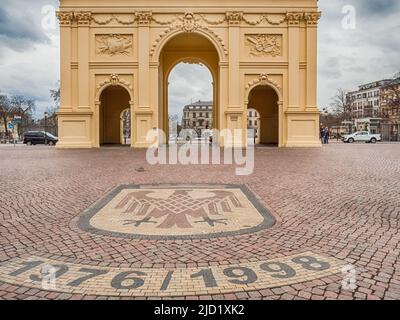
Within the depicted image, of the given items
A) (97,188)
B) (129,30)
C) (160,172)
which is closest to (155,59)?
(129,30)

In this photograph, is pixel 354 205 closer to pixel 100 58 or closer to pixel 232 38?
pixel 232 38

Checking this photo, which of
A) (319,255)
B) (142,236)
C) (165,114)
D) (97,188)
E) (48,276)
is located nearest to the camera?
(48,276)

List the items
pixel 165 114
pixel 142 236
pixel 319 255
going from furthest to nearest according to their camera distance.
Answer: pixel 165 114 → pixel 142 236 → pixel 319 255

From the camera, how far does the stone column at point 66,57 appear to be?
28.7 m

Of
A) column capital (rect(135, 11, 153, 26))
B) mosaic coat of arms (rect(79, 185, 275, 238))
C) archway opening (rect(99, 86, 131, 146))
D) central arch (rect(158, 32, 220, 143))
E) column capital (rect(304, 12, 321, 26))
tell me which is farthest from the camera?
archway opening (rect(99, 86, 131, 146))

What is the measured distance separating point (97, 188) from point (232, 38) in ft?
73.9

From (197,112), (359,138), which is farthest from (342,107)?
(197,112)

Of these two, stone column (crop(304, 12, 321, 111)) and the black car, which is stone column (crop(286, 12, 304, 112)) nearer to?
stone column (crop(304, 12, 321, 111))

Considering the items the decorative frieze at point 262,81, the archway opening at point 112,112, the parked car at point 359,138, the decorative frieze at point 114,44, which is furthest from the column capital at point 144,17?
the parked car at point 359,138

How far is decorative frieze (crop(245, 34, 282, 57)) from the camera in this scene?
29.0 m

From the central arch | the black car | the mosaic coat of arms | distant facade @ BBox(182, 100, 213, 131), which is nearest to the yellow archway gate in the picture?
the central arch

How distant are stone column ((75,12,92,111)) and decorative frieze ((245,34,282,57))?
12.6 meters
